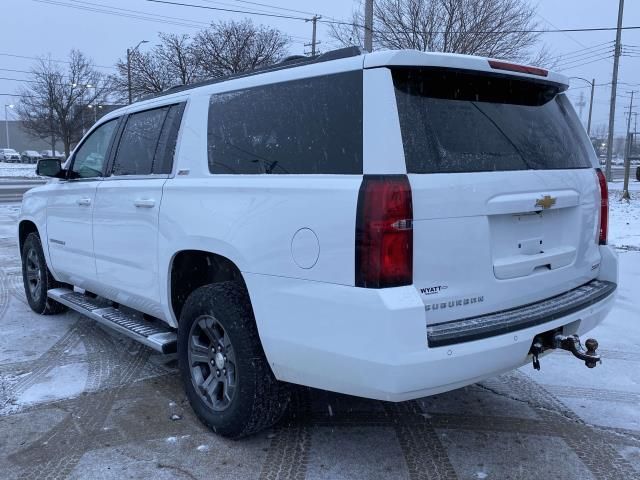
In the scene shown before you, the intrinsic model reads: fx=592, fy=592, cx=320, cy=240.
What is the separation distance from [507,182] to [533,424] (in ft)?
5.52

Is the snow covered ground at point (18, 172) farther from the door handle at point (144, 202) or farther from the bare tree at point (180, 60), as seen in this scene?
the door handle at point (144, 202)

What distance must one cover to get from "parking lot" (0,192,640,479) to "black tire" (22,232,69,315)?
3.34 feet

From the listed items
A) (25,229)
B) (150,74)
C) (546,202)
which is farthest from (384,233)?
(150,74)

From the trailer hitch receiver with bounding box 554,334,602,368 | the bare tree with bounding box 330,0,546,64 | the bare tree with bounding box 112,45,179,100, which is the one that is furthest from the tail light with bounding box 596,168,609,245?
the bare tree with bounding box 112,45,179,100

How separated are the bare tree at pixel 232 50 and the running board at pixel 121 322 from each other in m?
23.7

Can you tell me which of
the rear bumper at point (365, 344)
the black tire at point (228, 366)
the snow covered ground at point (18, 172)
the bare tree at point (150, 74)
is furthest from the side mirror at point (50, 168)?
the snow covered ground at point (18, 172)

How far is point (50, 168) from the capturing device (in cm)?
501

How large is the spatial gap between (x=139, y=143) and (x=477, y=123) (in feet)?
8.30

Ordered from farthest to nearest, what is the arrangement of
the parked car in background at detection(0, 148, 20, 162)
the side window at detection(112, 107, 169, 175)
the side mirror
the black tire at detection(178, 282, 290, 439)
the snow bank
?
the parked car in background at detection(0, 148, 20, 162), the snow bank, the side mirror, the side window at detection(112, 107, 169, 175), the black tire at detection(178, 282, 290, 439)

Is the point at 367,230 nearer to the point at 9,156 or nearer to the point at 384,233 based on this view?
the point at 384,233

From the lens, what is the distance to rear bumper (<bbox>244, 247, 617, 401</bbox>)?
8.04ft

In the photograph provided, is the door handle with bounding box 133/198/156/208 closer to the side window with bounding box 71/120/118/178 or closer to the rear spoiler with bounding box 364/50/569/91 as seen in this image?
the side window with bounding box 71/120/118/178

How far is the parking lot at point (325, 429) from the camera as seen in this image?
123 inches

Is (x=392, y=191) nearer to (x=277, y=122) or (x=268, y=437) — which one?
(x=277, y=122)
